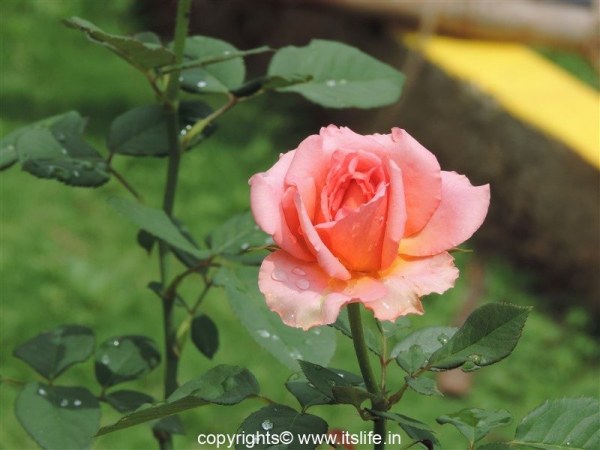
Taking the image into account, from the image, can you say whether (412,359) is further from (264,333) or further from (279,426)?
(264,333)

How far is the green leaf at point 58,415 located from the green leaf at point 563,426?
42 cm

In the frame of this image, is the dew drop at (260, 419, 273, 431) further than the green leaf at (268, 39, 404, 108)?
No

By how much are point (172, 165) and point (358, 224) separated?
45cm

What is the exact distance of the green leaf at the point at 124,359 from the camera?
117cm

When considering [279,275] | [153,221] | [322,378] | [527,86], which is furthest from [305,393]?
[527,86]

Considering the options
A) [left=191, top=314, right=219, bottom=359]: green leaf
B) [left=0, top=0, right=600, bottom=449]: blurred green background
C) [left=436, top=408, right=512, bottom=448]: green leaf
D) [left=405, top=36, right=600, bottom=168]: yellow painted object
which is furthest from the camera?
[left=405, top=36, right=600, bottom=168]: yellow painted object

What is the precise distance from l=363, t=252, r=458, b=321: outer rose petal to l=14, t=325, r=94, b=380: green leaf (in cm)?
53

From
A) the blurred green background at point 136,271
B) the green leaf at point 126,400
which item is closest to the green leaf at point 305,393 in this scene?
the green leaf at point 126,400

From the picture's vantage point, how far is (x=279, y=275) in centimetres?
73

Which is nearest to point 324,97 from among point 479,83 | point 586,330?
point 586,330

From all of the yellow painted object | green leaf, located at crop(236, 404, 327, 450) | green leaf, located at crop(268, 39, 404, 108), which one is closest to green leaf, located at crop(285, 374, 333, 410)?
green leaf, located at crop(236, 404, 327, 450)

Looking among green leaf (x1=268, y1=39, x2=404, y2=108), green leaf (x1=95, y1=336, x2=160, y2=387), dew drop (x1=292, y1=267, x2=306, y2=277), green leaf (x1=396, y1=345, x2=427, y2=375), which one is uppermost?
dew drop (x1=292, y1=267, x2=306, y2=277)

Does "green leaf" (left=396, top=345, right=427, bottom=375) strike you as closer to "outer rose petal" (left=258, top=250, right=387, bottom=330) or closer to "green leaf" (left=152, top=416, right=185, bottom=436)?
"outer rose petal" (left=258, top=250, right=387, bottom=330)

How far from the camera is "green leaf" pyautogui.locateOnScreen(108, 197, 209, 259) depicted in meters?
1.01
